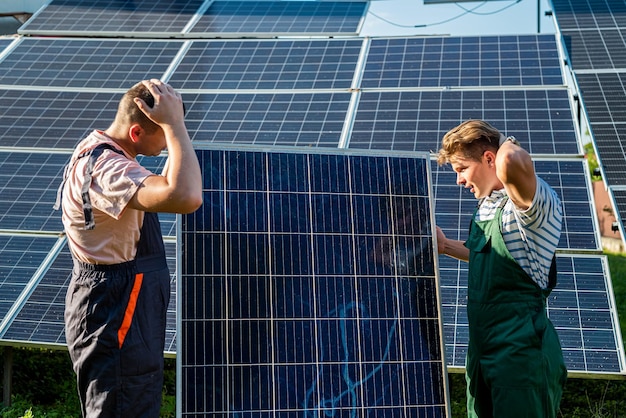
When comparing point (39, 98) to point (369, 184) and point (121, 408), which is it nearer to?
point (369, 184)

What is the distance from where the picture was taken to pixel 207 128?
9.02 m

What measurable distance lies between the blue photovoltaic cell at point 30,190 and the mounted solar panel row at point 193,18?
11.0 feet

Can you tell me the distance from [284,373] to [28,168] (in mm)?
4967

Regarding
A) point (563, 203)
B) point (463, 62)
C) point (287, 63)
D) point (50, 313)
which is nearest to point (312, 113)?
point (287, 63)

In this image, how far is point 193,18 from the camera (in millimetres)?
12141

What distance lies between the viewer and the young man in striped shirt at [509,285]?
4.08m

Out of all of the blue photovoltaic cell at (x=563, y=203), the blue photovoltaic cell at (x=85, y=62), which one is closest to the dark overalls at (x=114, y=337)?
the blue photovoltaic cell at (x=563, y=203)

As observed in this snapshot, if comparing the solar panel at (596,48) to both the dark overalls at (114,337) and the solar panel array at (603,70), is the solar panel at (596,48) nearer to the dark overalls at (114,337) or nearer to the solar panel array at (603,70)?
the solar panel array at (603,70)

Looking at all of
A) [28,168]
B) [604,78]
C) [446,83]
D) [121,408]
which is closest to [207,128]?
[28,168]

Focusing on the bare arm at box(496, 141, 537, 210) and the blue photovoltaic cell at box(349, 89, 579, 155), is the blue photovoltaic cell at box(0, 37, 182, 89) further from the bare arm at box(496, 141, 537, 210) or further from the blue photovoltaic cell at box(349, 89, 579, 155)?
the bare arm at box(496, 141, 537, 210)

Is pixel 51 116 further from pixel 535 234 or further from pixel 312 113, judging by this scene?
pixel 535 234

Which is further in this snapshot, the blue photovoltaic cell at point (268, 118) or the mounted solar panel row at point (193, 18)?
the mounted solar panel row at point (193, 18)

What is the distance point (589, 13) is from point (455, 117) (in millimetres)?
3755

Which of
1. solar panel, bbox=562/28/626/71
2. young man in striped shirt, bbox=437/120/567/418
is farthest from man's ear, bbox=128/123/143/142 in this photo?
solar panel, bbox=562/28/626/71
